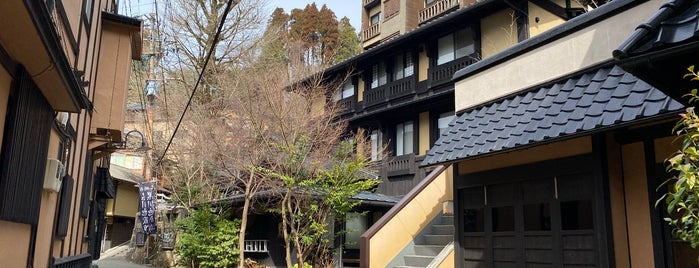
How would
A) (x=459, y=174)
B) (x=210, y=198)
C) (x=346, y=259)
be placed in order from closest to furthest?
(x=459, y=174) < (x=346, y=259) < (x=210, y=198)

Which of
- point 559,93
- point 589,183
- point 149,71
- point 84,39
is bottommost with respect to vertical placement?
point 589,183

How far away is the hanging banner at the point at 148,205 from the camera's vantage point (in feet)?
68.9

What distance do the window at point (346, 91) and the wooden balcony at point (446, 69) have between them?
6.01 m

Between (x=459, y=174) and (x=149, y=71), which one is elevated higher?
(x=149, y=71)

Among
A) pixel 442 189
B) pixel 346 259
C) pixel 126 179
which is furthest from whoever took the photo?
pixel 126 179

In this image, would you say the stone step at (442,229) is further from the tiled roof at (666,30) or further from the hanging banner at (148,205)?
the hanging banner at (148,205)

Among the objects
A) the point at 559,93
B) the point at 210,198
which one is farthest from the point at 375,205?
the point at 559,93

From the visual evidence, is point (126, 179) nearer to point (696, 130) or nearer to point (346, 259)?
point (346, 259)

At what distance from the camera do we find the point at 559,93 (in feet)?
22.8

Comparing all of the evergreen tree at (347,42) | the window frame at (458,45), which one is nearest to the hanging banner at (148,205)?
the window frame at (458,45)

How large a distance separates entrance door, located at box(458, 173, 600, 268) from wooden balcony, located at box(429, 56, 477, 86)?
10.7m

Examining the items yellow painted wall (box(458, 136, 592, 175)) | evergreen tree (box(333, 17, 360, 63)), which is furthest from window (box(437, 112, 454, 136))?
evergreen tree (box(333, 17, 360, 63))

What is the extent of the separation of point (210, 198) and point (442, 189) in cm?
1120

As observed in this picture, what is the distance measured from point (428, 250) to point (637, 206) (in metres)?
4.56
